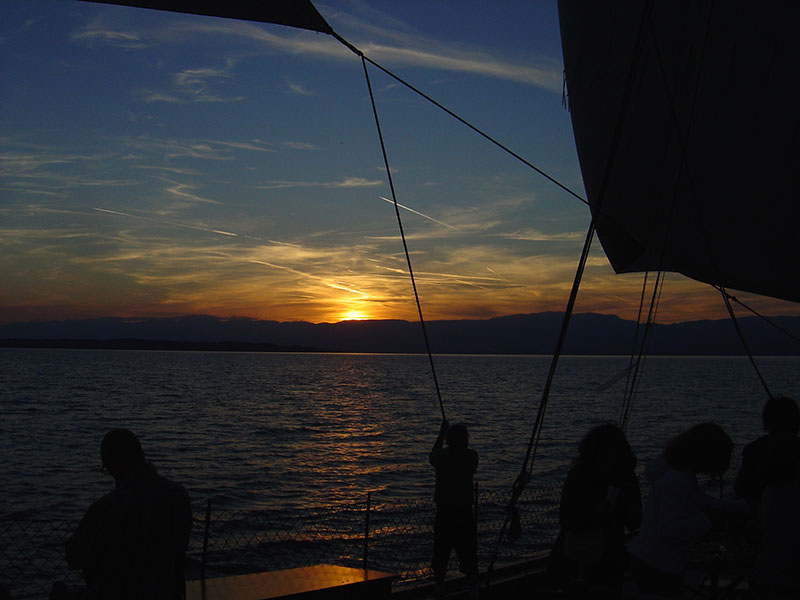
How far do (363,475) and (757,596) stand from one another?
91.9 feet

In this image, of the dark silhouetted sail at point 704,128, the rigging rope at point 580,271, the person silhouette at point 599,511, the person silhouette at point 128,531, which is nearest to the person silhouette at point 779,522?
the person silhouette at point 599,511

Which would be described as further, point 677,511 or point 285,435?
point 285,435

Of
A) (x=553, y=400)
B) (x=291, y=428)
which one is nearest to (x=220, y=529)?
(x=291, y=428)

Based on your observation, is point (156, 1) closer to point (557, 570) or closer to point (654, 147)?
point (557, 570)

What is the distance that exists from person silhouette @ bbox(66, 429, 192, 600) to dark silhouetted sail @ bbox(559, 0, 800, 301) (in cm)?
460

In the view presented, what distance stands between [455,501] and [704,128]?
16.6 feet

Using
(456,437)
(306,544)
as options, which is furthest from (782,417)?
(306,544)

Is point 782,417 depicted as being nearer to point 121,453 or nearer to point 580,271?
point 580,271

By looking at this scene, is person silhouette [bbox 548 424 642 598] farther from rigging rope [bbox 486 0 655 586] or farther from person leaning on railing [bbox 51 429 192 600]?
person leaning on railing [bbox 51 429 192 600]

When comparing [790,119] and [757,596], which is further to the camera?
[790,119]

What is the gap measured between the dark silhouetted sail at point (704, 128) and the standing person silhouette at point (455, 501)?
9.58 feet

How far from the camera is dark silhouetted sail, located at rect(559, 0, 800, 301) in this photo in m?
7.23

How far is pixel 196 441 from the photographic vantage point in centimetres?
4206

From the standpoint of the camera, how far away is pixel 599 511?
3.77m
